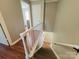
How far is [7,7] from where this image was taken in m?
2.25

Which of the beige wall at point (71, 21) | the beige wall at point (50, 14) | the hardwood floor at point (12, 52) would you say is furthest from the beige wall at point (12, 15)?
the beige wall at point (71, 21)

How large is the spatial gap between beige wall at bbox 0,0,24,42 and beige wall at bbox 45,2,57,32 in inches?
40.9

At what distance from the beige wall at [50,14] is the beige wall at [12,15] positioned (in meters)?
1.04

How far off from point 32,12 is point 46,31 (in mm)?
1041

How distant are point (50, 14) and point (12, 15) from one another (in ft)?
4.70

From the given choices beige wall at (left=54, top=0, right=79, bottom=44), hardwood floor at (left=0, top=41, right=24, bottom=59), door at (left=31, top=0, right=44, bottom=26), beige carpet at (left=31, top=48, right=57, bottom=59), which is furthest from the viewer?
door at (left=31, top=0, right=44, bottom=26)

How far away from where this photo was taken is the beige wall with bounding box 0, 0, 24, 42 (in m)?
2.17

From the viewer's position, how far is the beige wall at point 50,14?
290cm

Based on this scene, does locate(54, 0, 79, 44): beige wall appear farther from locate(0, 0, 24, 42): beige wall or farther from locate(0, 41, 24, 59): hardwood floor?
locate(0, 0, 24, 42): beige wall

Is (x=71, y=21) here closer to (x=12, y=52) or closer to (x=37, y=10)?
(x=12, y=52)

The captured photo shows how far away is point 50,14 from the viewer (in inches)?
121

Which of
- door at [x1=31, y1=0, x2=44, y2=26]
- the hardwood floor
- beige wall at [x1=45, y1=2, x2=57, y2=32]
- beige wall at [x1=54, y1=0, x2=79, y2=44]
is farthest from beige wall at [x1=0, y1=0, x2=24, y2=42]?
beige wall at [x1=54, y1=0, x2=79, y2=44]

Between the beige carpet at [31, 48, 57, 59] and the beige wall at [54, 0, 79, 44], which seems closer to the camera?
the beige wall at [54, 0, 79, 44]

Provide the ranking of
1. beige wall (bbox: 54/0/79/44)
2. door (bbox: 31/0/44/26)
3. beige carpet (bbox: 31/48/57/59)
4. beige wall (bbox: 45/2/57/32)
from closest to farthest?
beige wall (bbox: 54/0/79/44) < beige carpet (bbox: 31/48/57/59) < beige wall (bbox: 45/2/57/32) < door (bbox: 31/0/44/26)
